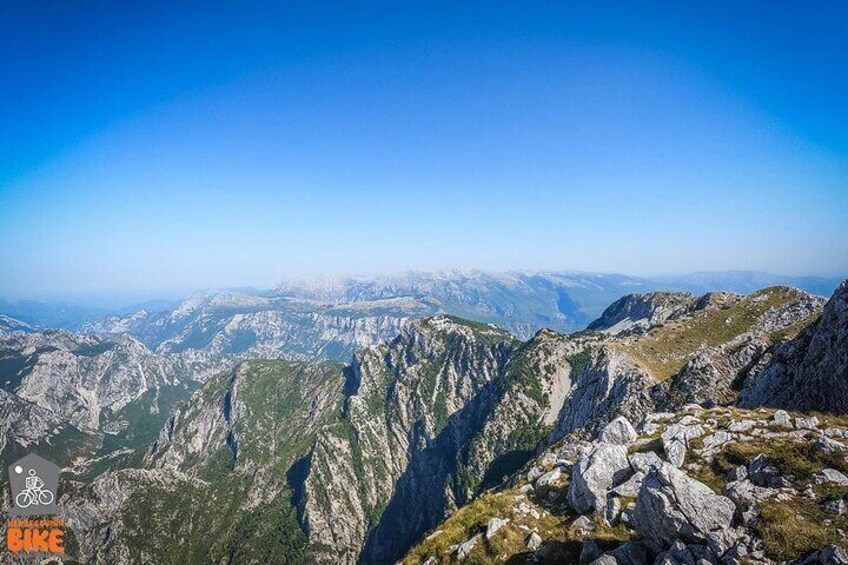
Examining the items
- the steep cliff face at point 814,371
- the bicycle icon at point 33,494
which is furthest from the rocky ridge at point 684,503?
the bicycle icon at point 33,494

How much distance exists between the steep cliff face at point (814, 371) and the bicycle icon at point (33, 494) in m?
104

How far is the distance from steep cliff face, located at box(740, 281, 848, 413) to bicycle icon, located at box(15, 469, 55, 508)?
340ft

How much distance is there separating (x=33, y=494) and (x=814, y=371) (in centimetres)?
11805

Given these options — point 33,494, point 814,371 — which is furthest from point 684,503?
point 33,494

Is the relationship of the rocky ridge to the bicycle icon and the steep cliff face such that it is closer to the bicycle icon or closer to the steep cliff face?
the steep cliff face

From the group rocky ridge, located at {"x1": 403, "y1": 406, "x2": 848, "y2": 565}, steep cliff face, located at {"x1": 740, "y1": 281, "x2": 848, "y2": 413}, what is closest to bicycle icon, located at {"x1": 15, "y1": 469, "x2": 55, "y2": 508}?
rocky ridge, located at {"x1": 403, "y1": 406, "x2": 848, "y2": 565}

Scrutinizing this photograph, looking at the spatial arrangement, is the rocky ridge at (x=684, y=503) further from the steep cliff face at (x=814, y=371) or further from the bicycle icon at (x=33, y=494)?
the bicycle icon at (x=33, y=494)

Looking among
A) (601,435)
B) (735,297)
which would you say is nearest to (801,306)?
(735,297)

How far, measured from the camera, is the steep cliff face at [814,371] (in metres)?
40.1

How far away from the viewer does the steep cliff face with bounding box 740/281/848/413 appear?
4009cm

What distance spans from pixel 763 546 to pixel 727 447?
1266 centimetres

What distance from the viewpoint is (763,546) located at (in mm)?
16625

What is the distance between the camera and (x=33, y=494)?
74.0 m

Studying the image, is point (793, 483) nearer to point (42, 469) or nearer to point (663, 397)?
point (663, 397)
